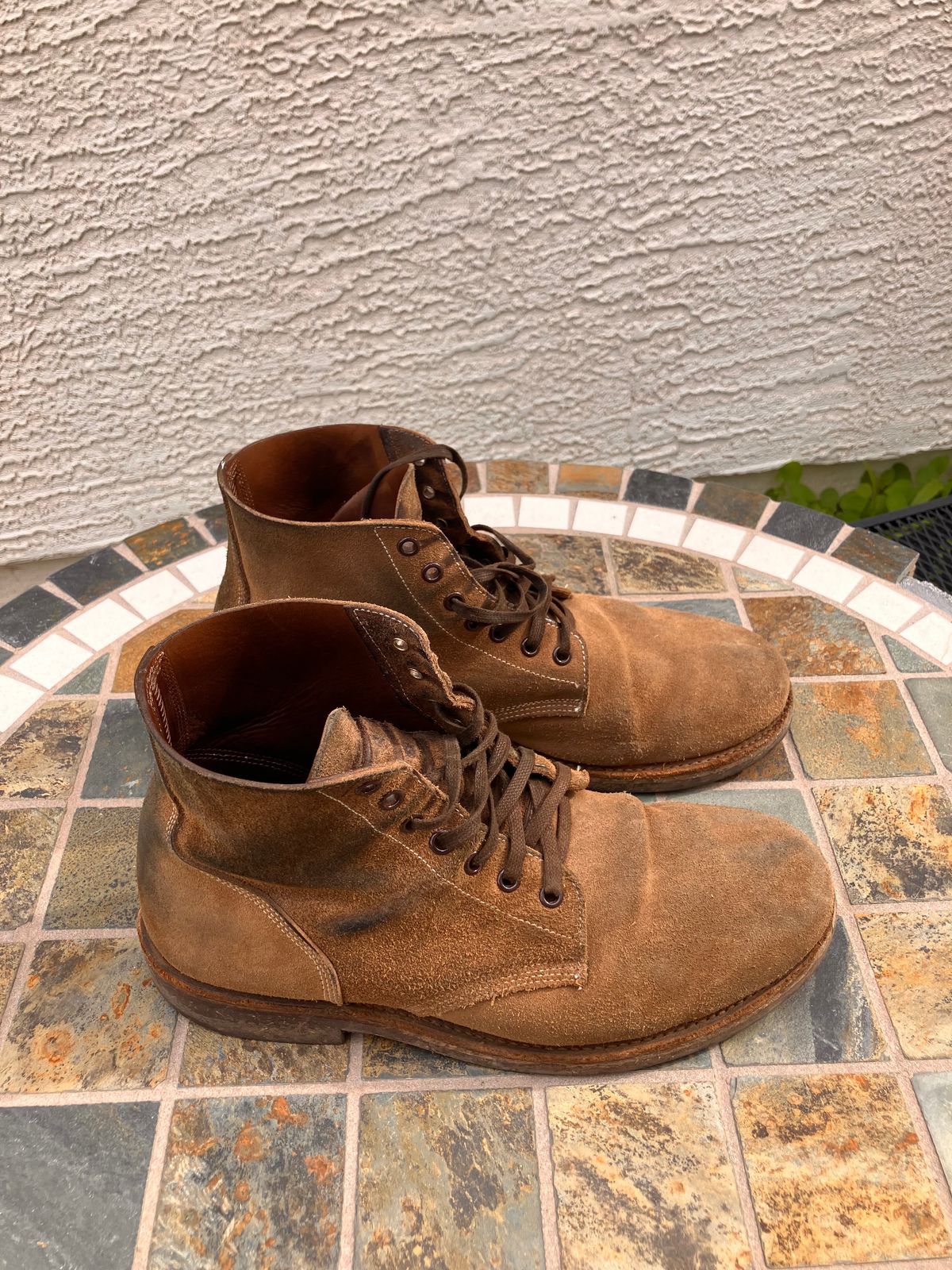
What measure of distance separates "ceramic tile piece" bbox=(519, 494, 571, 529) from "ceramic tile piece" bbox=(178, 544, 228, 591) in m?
0.48

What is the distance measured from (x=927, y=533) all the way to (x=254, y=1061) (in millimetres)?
1800

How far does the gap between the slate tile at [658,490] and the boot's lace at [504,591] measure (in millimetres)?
486

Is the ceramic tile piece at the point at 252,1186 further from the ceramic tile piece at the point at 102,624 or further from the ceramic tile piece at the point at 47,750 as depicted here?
the ceramic tile piece at the point at 102,624

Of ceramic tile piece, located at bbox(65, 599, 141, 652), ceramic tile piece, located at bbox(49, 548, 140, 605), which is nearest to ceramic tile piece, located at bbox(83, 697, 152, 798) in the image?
ceramic tile piece, located at bbox(65, 599, 141, 652)

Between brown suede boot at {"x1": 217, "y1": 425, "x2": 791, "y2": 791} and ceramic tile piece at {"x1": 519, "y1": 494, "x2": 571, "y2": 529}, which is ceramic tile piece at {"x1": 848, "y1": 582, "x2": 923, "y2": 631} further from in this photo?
ceramic tile piece at {"x1": 519, "y1": 494, "x2": 571, "y2": 529}

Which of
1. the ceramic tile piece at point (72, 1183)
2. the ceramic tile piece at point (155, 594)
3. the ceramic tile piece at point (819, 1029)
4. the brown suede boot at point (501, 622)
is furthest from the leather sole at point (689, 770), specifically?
the ceramic tile piece at point (155, 594)

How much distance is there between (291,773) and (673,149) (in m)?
1.49

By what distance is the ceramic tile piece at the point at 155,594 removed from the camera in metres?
1.51

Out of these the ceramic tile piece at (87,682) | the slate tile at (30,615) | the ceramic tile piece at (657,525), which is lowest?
the ceramic tile piece at (87,682)

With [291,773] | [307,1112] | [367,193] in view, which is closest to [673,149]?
[367,193]

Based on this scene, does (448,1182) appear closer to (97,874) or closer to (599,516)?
(97,874)

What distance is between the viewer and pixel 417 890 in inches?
34.6

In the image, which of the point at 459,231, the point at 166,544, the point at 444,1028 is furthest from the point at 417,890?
the point at 459,231

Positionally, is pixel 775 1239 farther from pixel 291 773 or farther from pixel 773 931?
pixel 291 773
